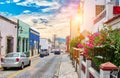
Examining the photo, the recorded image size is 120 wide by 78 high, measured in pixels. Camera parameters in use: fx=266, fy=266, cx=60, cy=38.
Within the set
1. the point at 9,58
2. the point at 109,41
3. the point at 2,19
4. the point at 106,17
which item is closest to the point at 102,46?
the point at 109,41

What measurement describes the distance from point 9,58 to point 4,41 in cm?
1114

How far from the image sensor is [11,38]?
39000 mm

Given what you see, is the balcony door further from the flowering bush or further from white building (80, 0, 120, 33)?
the flowering bush

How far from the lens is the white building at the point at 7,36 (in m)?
33.2

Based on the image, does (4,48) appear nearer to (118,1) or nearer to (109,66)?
(118,1)

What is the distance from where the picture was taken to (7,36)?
36.0m

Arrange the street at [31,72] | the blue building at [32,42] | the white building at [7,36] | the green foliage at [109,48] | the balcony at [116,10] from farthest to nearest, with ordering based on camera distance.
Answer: the blue building at [32,42]
the white building at [7,36]
the street at [31,72]
the balcony at [116,10]
the green foliage at [109,48]

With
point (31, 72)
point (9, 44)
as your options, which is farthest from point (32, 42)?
point (31, 72)

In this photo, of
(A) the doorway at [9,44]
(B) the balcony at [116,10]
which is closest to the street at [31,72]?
(B) the balcony at [116,10]

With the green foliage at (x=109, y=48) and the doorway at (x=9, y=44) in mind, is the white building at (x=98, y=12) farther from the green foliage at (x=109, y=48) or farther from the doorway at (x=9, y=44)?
the doorway at (x=9, y=44)

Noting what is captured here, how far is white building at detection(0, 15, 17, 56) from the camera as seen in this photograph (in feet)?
109

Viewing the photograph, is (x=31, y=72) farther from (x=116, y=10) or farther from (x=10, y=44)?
(x=10, y=44)

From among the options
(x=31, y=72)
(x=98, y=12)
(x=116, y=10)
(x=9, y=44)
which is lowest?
(x=31, y=72)

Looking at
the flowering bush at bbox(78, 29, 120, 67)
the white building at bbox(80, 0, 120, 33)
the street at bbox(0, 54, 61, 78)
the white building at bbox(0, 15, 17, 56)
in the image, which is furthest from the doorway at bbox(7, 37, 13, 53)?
the flowering bush at bbox(78, 29, 120, 67)
